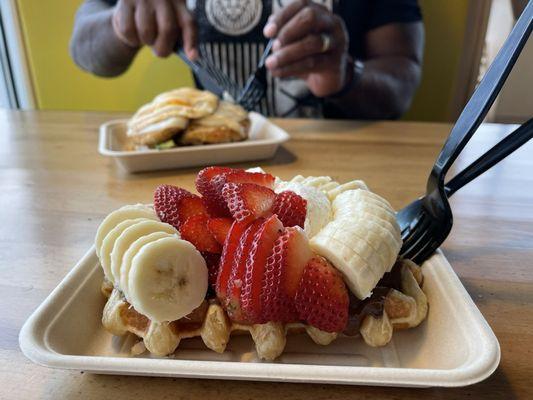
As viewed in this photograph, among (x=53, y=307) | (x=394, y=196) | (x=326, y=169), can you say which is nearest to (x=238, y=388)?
(x=53, y=307)

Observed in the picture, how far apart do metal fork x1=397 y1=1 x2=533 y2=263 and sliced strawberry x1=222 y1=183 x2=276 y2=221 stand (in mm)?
243

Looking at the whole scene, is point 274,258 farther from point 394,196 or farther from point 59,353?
point 394,196

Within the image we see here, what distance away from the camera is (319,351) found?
656 millimetres

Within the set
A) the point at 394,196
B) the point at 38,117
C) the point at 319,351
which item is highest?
the point at 319,351

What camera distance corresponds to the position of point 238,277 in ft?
1.98

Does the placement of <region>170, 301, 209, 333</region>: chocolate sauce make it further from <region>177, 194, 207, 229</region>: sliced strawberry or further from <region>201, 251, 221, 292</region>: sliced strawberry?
<region>177, 194, 207, 229</region>: sliced strawberry

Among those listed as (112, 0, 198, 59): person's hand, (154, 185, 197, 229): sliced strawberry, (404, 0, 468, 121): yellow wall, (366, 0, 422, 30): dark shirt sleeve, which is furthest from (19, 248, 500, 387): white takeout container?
(404, 0, 468, 121): yellow wall

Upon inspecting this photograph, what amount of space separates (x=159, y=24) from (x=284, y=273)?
153 centimetres

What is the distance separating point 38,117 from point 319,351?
5.69 ft

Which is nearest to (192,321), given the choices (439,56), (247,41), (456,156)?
(456,156)

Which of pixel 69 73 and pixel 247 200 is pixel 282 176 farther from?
pixel 69 73

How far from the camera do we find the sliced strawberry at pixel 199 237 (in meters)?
0.66

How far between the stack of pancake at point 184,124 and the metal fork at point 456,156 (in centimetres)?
72

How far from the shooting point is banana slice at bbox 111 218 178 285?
0.63 meters
